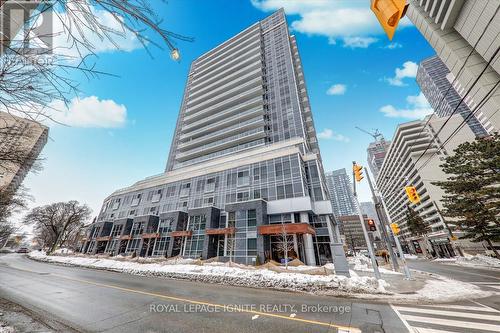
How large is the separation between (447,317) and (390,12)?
29.3ft

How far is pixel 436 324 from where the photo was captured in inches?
208

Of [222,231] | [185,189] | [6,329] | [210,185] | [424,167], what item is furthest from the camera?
[424,167]

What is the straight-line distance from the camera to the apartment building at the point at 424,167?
50.4 m

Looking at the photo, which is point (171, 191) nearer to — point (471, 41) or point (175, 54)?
point (175, 54)

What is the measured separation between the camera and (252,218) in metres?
23.8

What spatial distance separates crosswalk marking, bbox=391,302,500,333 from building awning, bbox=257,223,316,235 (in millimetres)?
13362

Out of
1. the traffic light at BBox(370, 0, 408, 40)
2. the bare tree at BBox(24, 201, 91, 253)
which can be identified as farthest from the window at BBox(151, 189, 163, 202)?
the traffic light at BBox(370, 0, 408, 40)

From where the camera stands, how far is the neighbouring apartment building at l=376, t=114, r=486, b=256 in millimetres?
49359

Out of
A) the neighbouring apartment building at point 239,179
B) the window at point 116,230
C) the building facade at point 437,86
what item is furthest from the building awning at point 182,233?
the building facade at point 437,86

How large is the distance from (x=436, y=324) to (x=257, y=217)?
1880 cm

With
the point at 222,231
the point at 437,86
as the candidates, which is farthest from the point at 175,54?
the point at 437,86

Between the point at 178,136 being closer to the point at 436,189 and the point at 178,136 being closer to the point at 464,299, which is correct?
the point at 464,299

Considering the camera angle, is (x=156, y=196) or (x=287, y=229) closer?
(x=287, y=229)

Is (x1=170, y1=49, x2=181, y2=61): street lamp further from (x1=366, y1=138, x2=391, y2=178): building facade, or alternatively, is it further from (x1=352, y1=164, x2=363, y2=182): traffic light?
(x1=366, y1=138, x2=391, y2=178): building facade
